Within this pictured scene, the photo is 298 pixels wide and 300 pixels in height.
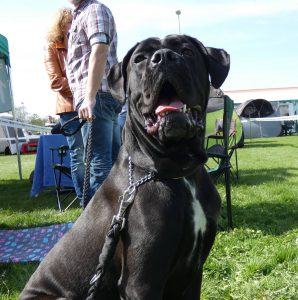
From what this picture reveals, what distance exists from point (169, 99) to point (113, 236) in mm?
668

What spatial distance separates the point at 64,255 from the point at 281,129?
22.8 m

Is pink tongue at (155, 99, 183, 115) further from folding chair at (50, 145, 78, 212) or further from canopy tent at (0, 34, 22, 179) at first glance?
canopy tent at (0, 34, 22, 179)

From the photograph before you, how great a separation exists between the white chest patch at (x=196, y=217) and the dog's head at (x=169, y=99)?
0.10 metres

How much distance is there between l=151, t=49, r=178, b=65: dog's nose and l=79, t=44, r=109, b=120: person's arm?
50.2 inches

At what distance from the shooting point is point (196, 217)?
2004 mm

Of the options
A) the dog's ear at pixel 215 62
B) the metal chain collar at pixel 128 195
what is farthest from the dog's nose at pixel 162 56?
the metal chain collar at pixel 128 195

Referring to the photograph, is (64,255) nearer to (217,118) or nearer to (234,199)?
(234,199)

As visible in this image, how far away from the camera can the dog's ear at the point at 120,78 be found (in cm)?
227

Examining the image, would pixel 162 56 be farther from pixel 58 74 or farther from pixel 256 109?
pixel 256 109

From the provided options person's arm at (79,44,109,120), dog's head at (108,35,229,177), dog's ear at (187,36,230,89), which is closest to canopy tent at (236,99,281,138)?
person's arm at (79,44,109,120)

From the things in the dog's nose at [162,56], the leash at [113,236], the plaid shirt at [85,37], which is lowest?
the leash at [113,236]

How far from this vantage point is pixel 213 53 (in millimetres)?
2277

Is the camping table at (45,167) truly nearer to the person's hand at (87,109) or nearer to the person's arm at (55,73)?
the person's arm at (55,73)

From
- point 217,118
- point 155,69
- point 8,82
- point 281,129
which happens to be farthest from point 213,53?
point 281,129
